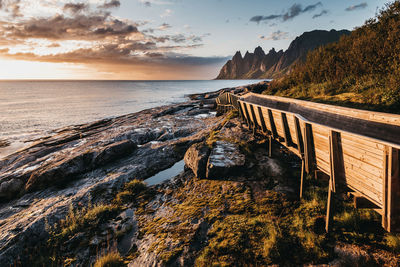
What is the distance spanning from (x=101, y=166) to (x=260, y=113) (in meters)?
9.28

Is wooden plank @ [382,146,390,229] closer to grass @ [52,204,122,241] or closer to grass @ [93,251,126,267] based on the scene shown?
grass @ [93,251,126,267]

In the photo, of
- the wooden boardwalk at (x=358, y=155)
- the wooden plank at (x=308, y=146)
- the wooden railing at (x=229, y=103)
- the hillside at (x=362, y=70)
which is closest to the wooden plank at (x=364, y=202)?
the wooden boardwalk at (x=358, y=155)

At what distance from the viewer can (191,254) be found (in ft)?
14.1

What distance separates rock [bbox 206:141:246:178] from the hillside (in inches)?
266

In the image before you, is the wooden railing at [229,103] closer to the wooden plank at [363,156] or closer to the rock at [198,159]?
the rock at [198,159]

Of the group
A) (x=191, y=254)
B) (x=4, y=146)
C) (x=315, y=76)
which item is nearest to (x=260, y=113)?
(x=191, y=254)

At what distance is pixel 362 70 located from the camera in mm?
11820

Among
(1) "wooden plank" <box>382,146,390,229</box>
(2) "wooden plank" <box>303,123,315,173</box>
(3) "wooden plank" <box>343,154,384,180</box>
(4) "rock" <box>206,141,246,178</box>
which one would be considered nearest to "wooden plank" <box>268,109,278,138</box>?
(4) "rock" <box>206,141,246,178</box>

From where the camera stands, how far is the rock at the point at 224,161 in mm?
7309

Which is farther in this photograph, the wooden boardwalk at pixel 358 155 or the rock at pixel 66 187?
the rock at pixel 66 187

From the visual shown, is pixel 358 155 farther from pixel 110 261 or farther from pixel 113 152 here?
pixel 113 152

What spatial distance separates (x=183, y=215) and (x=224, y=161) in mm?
2798

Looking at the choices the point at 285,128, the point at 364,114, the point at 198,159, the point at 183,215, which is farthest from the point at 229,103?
the point at 183,215

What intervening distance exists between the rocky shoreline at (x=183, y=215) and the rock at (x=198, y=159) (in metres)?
0.04
